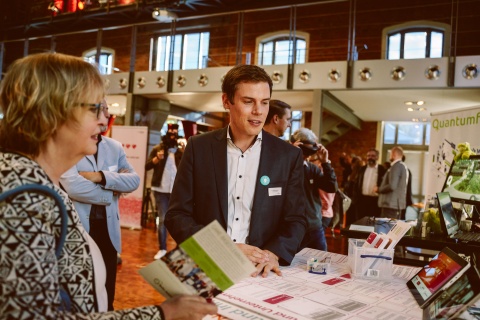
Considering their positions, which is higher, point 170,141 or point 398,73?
point 398,73

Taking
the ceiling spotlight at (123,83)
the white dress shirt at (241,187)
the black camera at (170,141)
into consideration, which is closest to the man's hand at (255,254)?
the white dress shirt at (241,187)

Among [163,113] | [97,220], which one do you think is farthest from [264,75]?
[163,113]

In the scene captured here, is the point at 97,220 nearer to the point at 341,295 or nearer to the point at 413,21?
the point at 341,295

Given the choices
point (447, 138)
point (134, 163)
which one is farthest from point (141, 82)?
point (447, 138)

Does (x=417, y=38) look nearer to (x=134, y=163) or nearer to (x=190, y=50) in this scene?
(x=190, y=50)

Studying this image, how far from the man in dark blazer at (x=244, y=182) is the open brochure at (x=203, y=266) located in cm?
70

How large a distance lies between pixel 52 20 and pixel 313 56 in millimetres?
8338

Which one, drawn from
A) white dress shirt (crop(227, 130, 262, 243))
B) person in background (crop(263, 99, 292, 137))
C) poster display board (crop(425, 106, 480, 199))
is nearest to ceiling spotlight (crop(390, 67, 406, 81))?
poster display board (crop(425, 106, 480, 199))

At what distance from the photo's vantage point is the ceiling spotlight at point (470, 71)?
6.63 metres

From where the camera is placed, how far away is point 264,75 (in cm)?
173

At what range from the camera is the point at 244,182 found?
1.75m

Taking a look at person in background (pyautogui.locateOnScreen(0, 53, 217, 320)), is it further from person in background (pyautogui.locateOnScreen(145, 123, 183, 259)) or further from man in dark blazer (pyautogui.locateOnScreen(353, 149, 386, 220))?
man in dark blazer (pyautogui.locateOnScreen(353, 149, 386, 220))

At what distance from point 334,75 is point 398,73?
1078 millimetres

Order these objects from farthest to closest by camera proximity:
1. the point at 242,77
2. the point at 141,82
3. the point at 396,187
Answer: the point at 141,82 → the point at 396,187 → the point at 242,77
